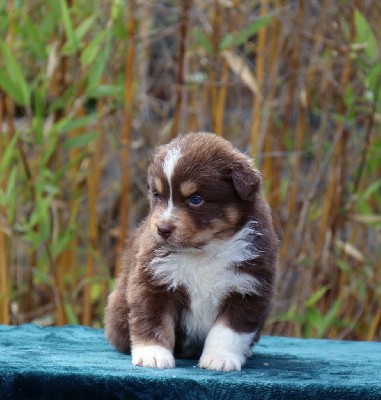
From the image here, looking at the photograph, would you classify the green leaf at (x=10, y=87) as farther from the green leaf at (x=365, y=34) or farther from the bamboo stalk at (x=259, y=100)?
the green leaf at (x=365, y=34)

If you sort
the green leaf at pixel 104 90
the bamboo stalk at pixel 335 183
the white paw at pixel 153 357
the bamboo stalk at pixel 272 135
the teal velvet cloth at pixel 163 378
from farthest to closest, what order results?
the bamboo stalk at pixel 272 135, the bamboo stalk at pixel 335 183, the green leaf at pixel 104 90, the white paw at pixel 153 357, the teal velvet cloth at pixel 163 378

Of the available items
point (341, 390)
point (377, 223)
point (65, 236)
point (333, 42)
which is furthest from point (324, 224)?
point (341, 390)

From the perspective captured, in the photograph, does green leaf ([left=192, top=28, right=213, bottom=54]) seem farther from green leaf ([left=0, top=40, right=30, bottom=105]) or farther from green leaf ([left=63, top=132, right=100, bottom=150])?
green leaf ([left=0, top=40, right=30, bottom=105])

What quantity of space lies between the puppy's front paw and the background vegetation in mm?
1290

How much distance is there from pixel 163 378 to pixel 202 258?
19.8 inches

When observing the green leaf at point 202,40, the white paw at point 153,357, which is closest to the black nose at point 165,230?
the white paw at point 153,357

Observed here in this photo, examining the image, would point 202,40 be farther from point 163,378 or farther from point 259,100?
point 163,378

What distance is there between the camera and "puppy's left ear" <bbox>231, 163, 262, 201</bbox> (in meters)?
2.36

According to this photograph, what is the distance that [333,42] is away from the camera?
3729 millimetres

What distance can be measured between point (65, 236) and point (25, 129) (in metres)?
0.49

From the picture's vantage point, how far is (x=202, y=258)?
242cm

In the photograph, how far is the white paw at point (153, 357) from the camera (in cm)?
222

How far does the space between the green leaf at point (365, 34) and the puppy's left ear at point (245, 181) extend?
4.16 ft

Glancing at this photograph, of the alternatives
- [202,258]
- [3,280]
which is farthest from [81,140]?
[202,258]
